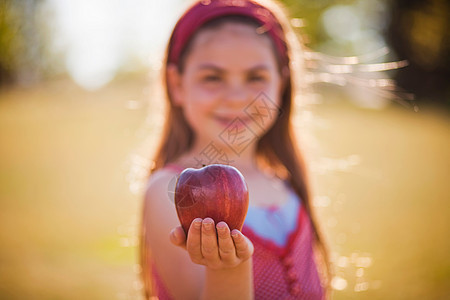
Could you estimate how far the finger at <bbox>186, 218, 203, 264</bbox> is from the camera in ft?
3.29

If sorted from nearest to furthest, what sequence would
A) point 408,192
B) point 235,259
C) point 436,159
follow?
point 235,259, point 408,192, point 436,159

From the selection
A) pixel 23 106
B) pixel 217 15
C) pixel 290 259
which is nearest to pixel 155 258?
pixel 290 259

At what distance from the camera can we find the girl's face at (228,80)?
1681 mm

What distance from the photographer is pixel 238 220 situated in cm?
110

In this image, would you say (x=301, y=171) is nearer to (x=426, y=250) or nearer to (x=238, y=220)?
(x=238, y=220)

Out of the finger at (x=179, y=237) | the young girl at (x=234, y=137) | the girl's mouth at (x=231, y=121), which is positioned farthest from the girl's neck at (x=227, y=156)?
the finger at (x=179, y=237)

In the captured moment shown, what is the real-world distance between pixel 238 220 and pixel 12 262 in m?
3.36

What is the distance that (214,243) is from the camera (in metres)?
1.01

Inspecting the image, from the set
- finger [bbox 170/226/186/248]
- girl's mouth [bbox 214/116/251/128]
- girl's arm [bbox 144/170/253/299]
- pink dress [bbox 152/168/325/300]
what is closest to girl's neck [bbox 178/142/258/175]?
girl's mouth [bbox 214/116/251/128]

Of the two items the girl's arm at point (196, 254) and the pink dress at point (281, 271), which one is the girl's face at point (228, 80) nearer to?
the girl's arm at point (196, 254)

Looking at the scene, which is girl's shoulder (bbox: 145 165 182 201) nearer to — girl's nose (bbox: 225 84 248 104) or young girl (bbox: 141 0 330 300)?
young girl (bbox: 141 0 330 300)

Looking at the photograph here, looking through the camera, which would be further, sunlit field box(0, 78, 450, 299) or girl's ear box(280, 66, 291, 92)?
sunlit field box(0, 78, 450, 299)

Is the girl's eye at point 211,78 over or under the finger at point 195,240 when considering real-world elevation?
over

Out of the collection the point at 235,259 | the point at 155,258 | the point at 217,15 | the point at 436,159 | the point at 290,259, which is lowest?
the point at 436,159
